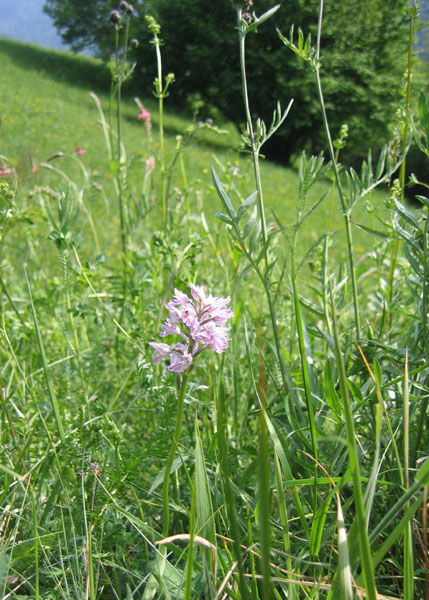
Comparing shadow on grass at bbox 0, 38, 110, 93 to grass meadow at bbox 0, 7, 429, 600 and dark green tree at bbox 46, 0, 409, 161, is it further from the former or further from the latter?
grass meadow at bbox 0, 7, 429, 600

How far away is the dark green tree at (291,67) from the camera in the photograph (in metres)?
14.5

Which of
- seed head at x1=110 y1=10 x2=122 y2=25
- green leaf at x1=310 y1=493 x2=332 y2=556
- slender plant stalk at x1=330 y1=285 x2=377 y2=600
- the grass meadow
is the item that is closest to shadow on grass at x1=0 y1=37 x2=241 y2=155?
seed head at x1=110 y1=10 x2=122 y2=25

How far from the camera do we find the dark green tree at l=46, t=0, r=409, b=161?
47.6 feet

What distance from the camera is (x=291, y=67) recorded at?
14352 millimetres

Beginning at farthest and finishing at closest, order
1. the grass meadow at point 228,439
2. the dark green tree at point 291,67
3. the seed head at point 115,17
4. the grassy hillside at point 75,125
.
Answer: the dark green tree at point 291,67, the grassy hillside at point 75,125, the seed head at point 115,17, the grass meadow at point 228,439

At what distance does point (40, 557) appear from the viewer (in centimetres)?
75

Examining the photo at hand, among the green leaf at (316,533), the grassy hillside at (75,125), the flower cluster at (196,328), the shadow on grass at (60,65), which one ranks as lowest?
the grassy hillside at (75,125)

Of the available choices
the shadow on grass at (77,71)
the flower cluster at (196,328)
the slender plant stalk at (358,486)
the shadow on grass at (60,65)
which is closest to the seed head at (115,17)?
the flower cluster at (196,328)

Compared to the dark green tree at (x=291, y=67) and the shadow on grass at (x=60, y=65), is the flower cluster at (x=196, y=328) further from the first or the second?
the shadow on grass at (x=60, y=65)

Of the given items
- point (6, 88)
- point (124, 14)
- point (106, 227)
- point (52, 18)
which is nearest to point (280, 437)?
point (124, 14)

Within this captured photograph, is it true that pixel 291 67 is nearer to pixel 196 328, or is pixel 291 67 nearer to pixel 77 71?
pixel 77 71

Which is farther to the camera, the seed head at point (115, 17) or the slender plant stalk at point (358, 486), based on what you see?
the seed head at point (115, 17)

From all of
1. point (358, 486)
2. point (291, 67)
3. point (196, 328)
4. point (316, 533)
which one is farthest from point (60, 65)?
point (358, 486)

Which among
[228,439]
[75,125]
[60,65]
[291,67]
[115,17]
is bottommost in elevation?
[75,125]
